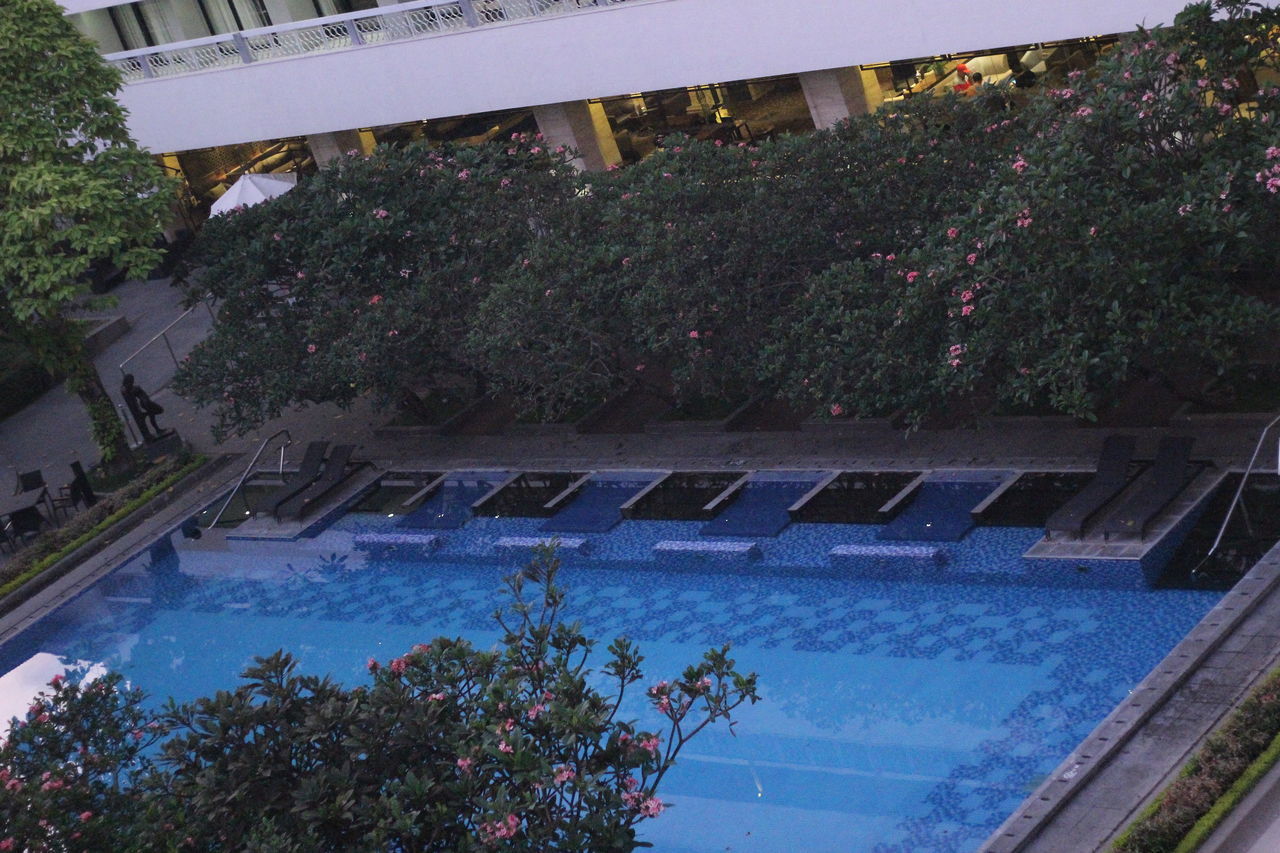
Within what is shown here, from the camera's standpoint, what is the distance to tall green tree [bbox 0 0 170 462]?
19406 mm

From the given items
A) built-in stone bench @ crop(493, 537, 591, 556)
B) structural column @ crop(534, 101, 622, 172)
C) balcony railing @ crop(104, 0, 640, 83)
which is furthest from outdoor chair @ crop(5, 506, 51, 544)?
structural column @ crop(534, 101, 622, 172)

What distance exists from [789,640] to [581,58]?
12.1 m

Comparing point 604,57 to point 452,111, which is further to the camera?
point 452,111

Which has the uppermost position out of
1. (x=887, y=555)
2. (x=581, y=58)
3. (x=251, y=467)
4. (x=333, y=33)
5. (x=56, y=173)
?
(x=333, y=33)

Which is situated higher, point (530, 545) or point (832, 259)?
point (832, 259)

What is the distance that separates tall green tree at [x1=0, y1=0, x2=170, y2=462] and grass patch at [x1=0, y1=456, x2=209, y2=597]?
2655 mm

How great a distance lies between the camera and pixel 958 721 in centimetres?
1216

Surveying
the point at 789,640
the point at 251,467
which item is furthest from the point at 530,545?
the point at 251,467

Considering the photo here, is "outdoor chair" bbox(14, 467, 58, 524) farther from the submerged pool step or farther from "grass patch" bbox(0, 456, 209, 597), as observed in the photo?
the submerged pool step

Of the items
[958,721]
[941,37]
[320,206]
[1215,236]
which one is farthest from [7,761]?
[941,37]

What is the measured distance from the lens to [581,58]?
23141 mm

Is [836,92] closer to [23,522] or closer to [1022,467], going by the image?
[1022,467]

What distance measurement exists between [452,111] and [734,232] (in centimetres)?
1014

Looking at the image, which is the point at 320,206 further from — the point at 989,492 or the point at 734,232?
the point at 989,492
